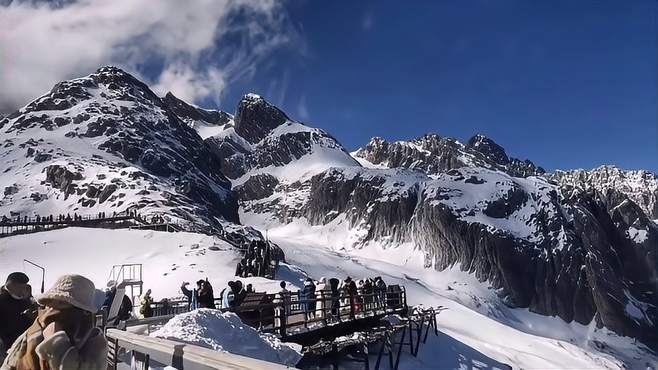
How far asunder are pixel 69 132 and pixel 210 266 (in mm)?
112517

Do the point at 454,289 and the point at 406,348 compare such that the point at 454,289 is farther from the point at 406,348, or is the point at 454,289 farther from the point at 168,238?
the point at 406,348

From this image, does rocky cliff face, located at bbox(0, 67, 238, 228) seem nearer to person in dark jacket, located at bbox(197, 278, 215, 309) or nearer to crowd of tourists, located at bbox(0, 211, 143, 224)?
crowd of tourists, located at bbox(0, 211, 143, 224)

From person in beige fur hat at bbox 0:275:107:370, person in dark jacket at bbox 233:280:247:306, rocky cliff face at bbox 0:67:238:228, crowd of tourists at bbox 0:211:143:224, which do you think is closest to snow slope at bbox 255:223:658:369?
rocky cliff face at bbox 0:67:238:228

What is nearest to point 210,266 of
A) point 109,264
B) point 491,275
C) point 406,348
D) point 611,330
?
point 109,264

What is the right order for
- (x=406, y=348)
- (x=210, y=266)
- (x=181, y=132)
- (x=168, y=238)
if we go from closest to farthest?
(x=406, y=348), (x=210, y=266), (x=168, y=238), (x=181, y=132)

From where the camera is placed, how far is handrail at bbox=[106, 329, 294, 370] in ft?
12.0

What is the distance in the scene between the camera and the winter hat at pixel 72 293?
3.32 metres

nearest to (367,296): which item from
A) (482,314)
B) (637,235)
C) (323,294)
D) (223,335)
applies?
(323,294)

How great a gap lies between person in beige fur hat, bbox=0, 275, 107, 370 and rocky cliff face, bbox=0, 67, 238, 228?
6919 cm

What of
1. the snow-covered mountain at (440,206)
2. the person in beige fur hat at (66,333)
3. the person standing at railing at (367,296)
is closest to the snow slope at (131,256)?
the person standing at railing at (367,296)

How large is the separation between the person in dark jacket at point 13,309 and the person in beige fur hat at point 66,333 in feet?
8.86

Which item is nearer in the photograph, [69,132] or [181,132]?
[69,132]

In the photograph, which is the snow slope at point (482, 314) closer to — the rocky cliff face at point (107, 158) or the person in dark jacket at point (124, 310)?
the rocky cliff face at point (107, 158)

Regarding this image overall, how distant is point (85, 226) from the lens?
66.8 metres
